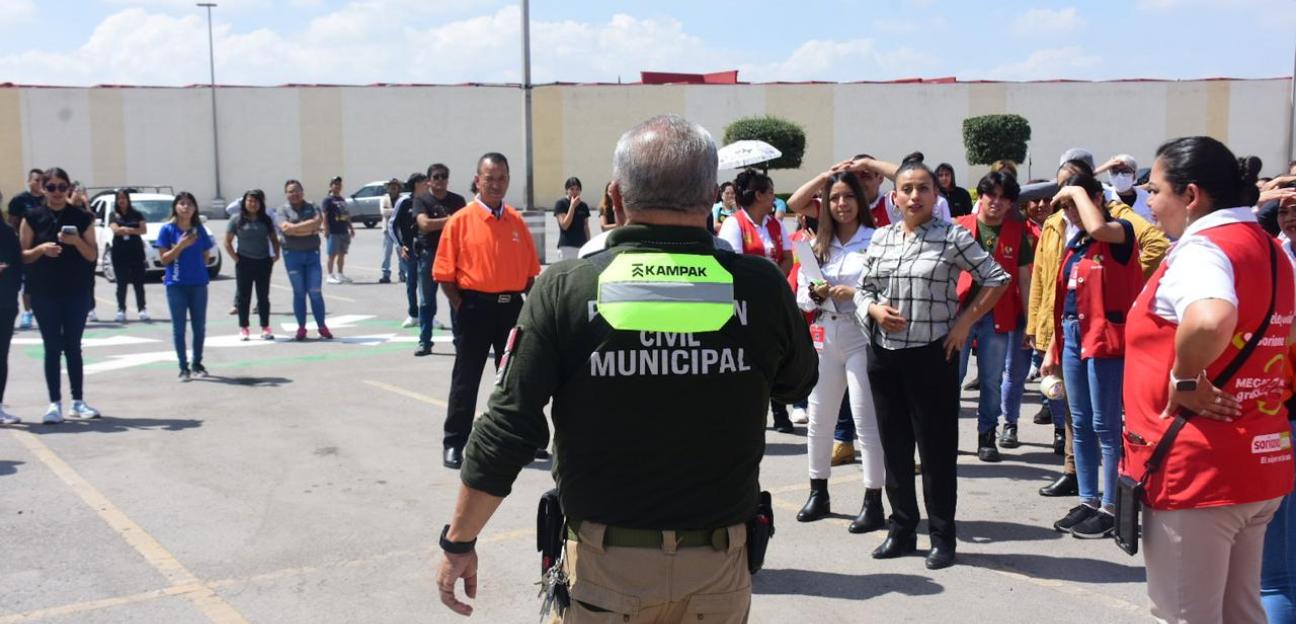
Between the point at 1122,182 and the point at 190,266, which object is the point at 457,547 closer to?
the point at 1122,182

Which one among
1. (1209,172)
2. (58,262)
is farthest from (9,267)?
(1209,172)

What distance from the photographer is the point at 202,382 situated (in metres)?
11.1

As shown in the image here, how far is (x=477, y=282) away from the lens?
773cm

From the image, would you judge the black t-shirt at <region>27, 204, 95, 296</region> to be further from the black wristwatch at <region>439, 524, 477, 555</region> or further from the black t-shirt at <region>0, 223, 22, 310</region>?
the black wristwatch at <region>439, 524, 477, 555</region>

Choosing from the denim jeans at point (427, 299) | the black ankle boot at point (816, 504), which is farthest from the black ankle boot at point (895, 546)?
the denim jeans at point (427, 299)

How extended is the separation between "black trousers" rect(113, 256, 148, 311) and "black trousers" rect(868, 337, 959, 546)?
42.4 ft

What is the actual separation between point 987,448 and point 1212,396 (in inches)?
188

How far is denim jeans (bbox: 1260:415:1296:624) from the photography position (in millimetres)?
3832

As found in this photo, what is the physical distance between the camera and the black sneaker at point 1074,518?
6223 mm

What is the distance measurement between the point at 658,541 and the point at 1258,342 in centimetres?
191

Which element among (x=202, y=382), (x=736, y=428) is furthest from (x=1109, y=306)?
(x=202, y=382)

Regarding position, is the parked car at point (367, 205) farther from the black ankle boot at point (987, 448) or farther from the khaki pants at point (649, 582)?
the khaki pants at point (649, 582)

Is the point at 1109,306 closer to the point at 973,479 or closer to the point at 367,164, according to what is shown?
the point at 973,479

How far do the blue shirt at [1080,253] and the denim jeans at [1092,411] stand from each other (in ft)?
0.27
